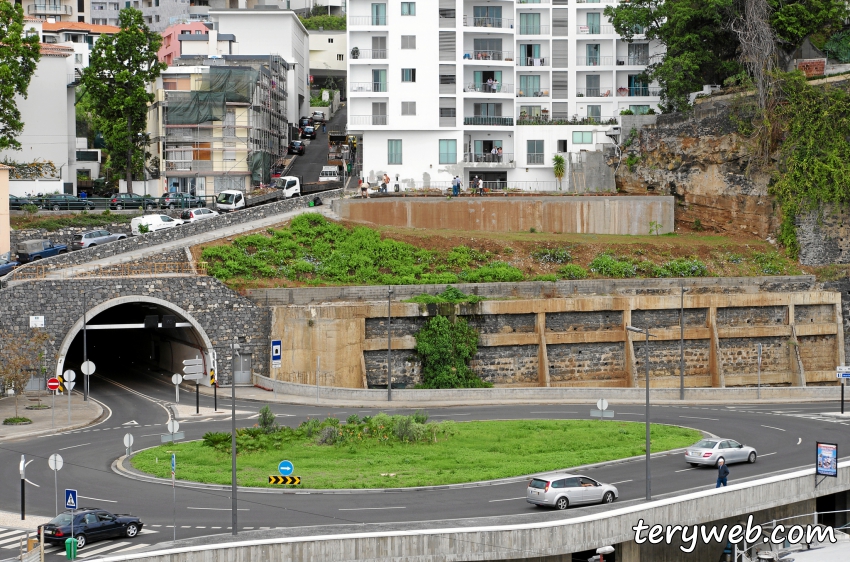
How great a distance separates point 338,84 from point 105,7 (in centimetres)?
3718

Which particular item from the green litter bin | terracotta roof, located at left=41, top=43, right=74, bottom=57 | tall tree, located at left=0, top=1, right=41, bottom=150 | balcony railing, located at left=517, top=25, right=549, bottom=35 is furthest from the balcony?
the green litter bin

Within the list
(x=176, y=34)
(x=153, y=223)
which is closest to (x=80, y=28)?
(x=176, y=34)

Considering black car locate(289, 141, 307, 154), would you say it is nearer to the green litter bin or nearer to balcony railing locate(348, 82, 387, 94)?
balcony railing locate(348, 82, 387, 94)

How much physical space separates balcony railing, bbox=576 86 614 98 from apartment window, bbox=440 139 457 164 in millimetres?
14392

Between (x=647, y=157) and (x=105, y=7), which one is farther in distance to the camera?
(x=105, y=7)

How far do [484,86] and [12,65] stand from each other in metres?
34.2

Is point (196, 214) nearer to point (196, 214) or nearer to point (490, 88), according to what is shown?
point (196, 214)

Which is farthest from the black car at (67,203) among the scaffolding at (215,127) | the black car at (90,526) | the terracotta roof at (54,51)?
the black car at (90,526)

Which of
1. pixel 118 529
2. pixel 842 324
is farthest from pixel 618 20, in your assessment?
pixel 118 529

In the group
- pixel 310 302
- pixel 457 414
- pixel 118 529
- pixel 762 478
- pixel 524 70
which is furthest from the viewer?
pixel 524 70

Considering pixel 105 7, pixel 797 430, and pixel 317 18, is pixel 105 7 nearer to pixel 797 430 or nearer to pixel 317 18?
pixel 317 18

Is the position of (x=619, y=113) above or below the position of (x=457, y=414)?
above

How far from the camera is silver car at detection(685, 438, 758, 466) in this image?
136 feet

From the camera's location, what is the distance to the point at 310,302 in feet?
214
